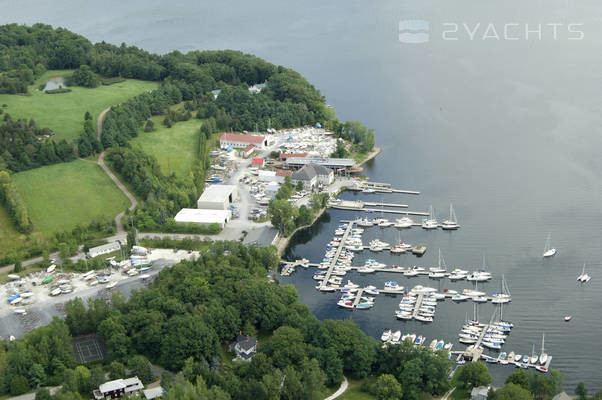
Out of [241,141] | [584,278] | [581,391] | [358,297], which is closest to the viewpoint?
[581,391]

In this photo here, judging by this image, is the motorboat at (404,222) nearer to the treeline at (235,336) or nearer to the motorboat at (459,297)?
the motorboat at (459,297)

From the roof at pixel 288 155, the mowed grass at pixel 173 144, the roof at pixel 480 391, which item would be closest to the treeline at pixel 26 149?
the mowed grass at pixel 173 144

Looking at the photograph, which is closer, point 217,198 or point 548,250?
point 548,250

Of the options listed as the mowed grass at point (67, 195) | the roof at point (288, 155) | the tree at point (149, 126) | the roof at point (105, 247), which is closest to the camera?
the roof at point (105, 247)

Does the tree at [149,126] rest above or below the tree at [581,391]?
above

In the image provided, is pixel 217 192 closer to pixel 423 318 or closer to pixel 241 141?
pixel 241 141

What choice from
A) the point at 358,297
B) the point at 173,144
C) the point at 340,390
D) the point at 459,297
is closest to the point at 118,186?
the point at 173,144

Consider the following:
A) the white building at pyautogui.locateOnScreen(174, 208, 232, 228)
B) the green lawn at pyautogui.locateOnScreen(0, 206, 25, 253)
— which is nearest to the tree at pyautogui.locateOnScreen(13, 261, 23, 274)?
the green lawn at pyautogui.locateOnScreen(0, 206, 25, 253)
